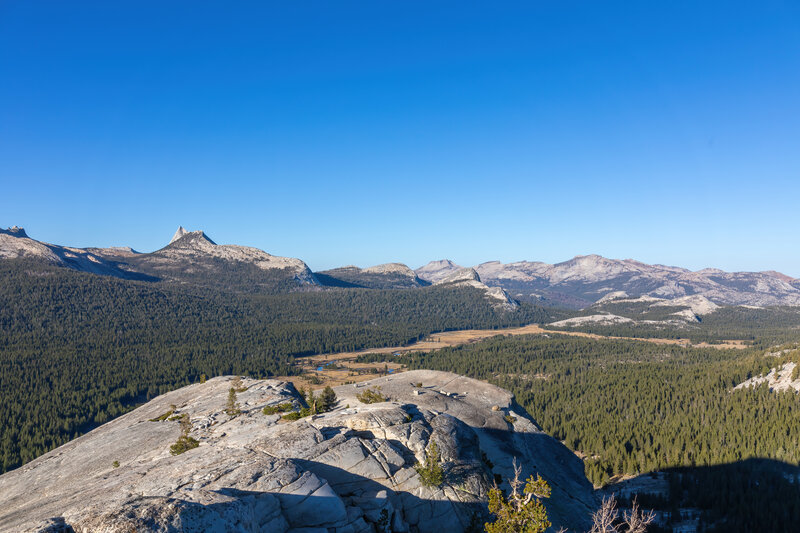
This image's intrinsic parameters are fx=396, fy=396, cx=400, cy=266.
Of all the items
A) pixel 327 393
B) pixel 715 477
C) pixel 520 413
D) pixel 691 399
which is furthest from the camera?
pixel 691 399

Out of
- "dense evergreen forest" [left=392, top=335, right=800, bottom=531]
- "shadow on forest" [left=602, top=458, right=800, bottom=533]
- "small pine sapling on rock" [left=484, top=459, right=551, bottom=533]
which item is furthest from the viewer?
"dense evergreen forest" [left=392, top=335, right=800, bottom=531]

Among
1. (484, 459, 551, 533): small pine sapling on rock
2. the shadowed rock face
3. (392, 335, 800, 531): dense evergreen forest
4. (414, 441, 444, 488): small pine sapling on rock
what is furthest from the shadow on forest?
(414, 441, 444, 488): small pine sapling on rock

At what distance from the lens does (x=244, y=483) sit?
24.0m

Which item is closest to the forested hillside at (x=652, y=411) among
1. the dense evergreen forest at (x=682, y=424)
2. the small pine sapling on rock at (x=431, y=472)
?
the dense evergreen forest at (x=682, y=424)

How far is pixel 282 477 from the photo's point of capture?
24.8 metres

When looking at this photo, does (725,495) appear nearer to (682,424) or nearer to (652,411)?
(682,424)

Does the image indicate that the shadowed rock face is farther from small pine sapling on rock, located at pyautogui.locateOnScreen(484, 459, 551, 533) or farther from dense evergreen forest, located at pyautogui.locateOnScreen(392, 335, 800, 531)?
dense evergreen forest, located at pyautogui.locateOnScreen(392, 335, 800, 531)

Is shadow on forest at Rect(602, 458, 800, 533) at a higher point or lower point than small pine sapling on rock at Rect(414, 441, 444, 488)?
lower

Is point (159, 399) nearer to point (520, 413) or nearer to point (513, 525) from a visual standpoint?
point (520, 413)

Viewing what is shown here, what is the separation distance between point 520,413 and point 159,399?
200ft

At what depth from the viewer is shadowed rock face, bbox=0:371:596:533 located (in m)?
20.4

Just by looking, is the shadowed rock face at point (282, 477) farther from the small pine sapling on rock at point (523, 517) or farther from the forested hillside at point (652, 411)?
the forested hillside at point (652, 411)

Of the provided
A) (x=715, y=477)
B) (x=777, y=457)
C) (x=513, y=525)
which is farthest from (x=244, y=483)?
(x=777, y=457)

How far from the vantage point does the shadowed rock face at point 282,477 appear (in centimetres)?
2041
